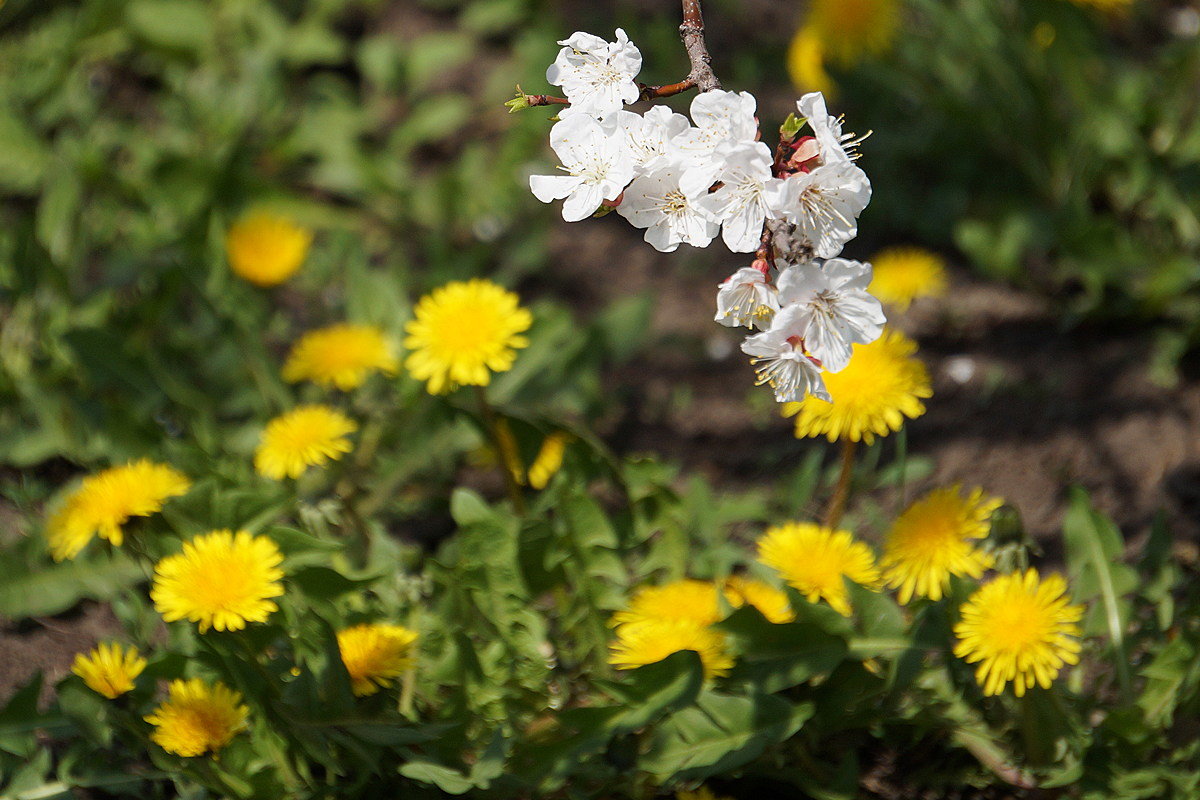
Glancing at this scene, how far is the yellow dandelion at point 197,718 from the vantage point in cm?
144

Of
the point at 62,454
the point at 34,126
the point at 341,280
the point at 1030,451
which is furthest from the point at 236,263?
the point at 1030,451

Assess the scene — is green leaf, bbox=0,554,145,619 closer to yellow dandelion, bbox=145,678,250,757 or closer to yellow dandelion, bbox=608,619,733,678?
yellow dandelion, bbox=145,678,250,757

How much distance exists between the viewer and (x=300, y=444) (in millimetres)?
1771

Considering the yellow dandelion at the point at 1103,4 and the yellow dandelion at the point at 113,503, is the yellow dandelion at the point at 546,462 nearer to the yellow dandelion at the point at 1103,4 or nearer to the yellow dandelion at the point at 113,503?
the yellow dandelion at the point at 113,503

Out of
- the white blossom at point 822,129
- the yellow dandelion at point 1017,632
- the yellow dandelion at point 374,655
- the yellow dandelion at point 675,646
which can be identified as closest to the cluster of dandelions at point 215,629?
the yellow dandelion at point 374,655

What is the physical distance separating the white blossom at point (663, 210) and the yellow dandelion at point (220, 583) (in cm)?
69

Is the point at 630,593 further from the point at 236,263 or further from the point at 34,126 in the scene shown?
the point at 34,126

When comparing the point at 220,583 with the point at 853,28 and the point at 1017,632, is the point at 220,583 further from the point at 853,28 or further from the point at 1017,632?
the point at 853,28

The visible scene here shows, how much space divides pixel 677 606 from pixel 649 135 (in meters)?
0.74

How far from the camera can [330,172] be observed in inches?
114

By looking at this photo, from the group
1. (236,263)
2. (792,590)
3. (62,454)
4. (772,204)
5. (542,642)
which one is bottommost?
(62,454)

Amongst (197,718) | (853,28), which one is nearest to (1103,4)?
(853,28)

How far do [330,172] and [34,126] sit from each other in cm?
80

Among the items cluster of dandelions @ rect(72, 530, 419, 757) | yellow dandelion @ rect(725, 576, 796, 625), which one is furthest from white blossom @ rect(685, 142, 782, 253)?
cluster of dandelions @ rect(72, 530, 419, 757)
